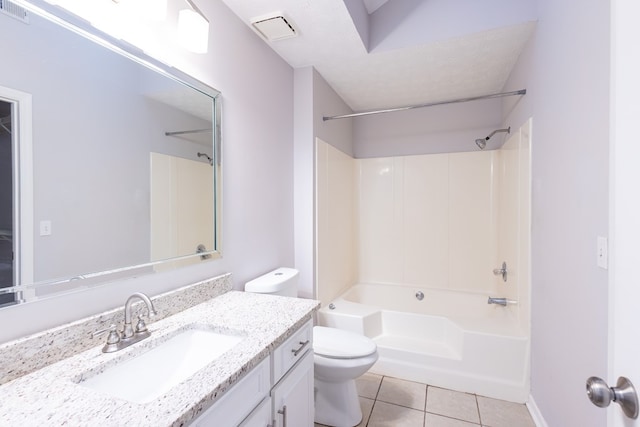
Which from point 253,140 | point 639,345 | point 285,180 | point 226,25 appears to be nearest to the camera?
point 639,345

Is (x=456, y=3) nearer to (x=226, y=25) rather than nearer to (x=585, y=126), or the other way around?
(x=585, y=126)

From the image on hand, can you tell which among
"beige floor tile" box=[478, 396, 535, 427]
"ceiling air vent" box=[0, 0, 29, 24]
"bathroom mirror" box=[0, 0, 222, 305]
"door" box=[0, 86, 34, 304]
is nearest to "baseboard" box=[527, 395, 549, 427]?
"beige floor tile" box=[478, 396, 535, 427]

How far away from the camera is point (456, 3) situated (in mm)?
1842

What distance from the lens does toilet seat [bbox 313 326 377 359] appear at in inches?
64.3

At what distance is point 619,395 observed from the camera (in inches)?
21.0

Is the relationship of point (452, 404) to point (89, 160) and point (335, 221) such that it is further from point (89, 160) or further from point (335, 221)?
point (89, 160)

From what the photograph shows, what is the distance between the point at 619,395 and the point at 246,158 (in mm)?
1684

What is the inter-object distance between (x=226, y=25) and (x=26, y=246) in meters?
1.37

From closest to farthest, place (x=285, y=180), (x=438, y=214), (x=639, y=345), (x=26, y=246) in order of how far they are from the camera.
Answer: (x=639, y=345) → (x=26, y=246) → (x=285, y=180) → (x=438, y=214)

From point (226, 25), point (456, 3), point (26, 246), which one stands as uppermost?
point (456, 3)

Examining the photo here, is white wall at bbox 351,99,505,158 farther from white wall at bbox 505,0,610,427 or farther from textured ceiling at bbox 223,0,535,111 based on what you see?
white wall at bbox 505,0,610,427

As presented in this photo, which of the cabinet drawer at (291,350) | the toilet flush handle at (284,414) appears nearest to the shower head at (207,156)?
the cabinet drawer at (291,350)

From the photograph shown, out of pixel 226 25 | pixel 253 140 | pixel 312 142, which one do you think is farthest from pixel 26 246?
pixel 312 142

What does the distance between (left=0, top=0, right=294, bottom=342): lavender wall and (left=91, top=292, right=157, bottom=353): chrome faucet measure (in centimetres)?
9
